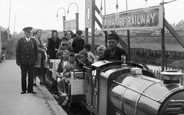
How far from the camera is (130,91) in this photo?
4.81m

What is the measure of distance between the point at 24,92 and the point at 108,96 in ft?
17.2

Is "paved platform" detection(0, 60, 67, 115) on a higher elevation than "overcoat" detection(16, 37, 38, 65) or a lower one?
lower

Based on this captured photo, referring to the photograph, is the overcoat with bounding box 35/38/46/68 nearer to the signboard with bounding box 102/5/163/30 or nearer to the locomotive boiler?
the signboard with bounding box 102/5/163/30

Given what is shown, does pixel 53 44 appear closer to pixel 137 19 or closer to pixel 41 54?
pixel 41 54

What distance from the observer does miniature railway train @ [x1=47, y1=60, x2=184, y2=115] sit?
393 centimetres

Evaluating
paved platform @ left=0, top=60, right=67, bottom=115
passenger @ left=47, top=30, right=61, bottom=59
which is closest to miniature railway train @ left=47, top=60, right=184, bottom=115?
paved platform @ left=0, top=60, right=67, bottom=115

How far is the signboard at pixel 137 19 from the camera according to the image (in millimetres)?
6676

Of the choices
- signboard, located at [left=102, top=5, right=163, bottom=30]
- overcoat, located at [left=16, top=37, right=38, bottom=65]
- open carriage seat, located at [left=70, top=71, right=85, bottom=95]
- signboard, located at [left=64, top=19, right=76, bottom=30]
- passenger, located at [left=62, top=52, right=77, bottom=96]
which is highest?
signboard, located at [left=64, top=19, right=76, bottom=30]

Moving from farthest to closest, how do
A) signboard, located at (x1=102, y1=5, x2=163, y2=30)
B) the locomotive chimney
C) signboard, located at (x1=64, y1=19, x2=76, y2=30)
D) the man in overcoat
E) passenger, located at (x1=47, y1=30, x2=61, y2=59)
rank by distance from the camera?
signboard, located at (x1=64, y1=19, x2=76, y2=30), passenger, located at (x1=47, y1=30, x2=61, y2=59), the man in overcoat, signboard, located at (x1=102, y1=5, x2=163, y2=30), the locomotive chimney

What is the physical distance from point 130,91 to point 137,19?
3072 millimetres

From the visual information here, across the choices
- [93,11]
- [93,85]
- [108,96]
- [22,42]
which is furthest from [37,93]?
[108,96]

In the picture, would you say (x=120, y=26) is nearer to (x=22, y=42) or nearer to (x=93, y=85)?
(x=93, y=85)

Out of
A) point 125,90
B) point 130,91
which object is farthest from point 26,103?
point 130,91

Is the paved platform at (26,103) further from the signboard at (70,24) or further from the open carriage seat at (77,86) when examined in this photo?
the signboard at (70,24)
